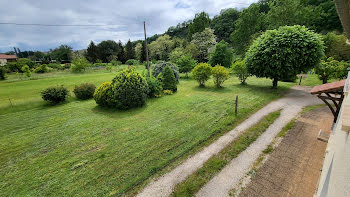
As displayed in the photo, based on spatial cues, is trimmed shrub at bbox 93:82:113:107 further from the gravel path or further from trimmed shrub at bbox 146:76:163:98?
the gravel path

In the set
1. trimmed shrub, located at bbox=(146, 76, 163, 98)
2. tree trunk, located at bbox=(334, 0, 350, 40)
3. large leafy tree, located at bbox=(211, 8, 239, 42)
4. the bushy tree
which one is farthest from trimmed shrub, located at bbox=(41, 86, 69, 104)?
large leafy tree, located at bbox=(211, 8, 239, 42)

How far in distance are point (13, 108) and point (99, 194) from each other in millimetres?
10818

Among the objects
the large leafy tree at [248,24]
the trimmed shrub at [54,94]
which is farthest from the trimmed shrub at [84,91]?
the large leafy tree at [248,24]

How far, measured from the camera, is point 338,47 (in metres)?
17.7

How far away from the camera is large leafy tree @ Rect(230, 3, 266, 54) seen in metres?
26.2

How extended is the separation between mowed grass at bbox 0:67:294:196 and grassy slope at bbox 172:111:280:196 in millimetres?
792

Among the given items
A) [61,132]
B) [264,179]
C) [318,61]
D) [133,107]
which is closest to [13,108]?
[61,132]

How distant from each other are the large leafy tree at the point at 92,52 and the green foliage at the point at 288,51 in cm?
5393

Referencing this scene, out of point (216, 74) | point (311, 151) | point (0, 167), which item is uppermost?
point (216, 74)

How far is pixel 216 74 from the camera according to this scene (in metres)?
12.3

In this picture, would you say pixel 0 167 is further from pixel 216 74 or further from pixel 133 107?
pixel 216 74

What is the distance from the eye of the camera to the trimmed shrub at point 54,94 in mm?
9352

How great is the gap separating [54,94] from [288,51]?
16324 mm

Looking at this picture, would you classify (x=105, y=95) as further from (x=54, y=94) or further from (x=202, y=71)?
(x=202, y=71)
